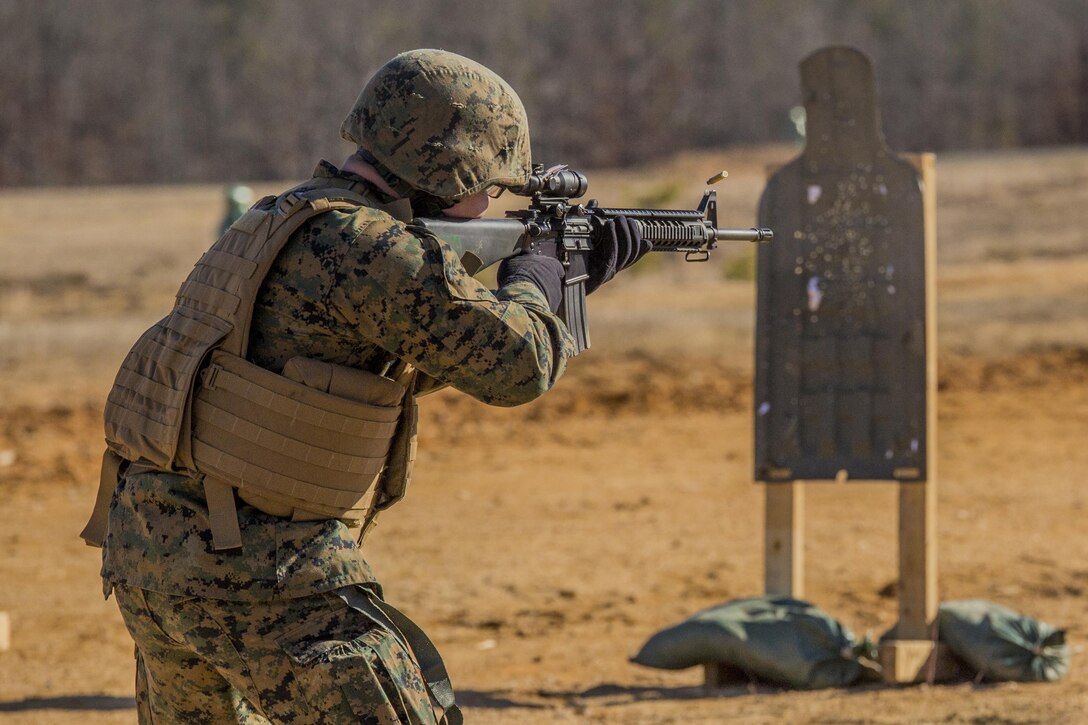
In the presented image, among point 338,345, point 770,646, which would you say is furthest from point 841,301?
point 338,345

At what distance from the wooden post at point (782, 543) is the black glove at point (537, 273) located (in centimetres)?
293

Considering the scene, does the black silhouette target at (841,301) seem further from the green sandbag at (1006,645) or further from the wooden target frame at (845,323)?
the green sandbag at (1006,645)

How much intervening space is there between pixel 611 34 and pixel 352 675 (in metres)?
41.1

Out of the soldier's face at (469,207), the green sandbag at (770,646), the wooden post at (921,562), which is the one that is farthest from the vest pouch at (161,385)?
the wooden post at (921,562)

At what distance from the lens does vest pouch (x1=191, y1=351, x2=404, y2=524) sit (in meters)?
2.92

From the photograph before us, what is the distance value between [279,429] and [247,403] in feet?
0.27

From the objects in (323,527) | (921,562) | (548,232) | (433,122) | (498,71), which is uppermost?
(498,71)

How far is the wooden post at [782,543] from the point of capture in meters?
5.97

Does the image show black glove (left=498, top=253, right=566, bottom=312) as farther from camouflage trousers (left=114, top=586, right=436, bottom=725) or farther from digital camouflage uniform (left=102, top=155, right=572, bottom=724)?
camouflage trousers (left=114, top=586, right=436, bottom=725)

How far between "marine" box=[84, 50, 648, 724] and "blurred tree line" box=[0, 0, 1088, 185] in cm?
3230

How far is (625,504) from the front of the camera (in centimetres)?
975

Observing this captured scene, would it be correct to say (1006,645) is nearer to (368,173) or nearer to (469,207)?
(469,207)

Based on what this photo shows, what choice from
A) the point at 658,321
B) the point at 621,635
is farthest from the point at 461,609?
the point at 658,321

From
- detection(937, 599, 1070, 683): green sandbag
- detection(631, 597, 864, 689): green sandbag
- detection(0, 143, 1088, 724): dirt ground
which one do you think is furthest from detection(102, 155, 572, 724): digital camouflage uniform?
detection(937, 599, 1070, 683): green sandbag
